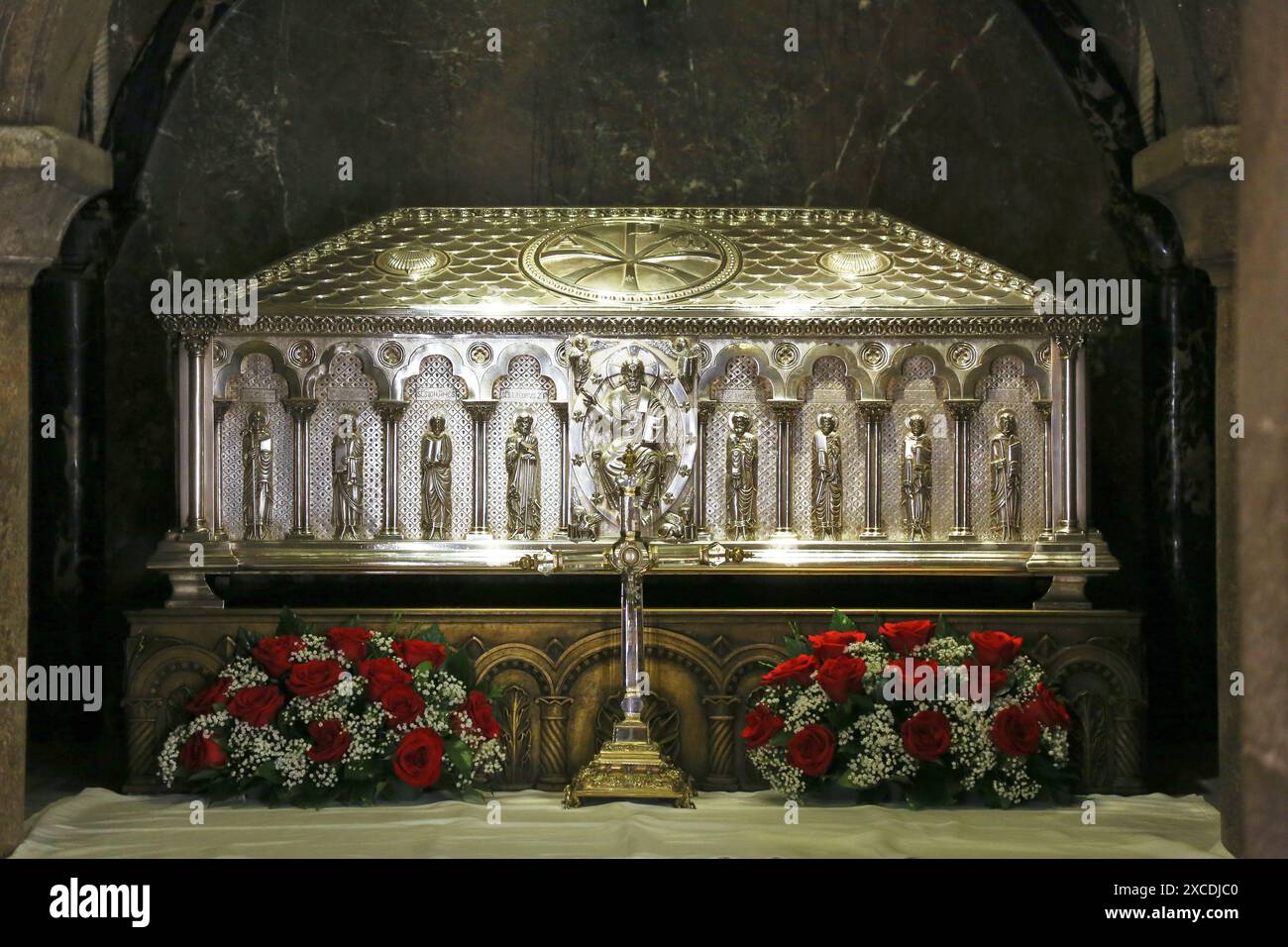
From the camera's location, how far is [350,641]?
6.51 metres

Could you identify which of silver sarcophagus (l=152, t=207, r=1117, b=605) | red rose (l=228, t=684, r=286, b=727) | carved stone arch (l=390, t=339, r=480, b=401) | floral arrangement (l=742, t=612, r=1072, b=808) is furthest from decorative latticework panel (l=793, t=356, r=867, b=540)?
red rose (l=228, t=684, r=286, b=727)

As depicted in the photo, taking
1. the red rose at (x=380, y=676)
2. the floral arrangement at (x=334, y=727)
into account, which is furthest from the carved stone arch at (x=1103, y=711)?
the red rose at (x=380, y=676)

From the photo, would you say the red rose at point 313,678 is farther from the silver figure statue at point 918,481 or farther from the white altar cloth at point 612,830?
the silver figure statue at point 918,481

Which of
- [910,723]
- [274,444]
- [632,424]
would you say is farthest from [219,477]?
[910,723]

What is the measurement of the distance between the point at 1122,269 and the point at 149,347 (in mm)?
5097

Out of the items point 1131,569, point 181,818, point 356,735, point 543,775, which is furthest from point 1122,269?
point 181,818

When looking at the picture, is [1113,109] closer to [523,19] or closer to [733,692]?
[523,19]

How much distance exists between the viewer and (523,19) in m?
8.45

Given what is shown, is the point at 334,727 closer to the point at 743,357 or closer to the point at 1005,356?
the point at 743,357

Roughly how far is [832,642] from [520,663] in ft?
4.39

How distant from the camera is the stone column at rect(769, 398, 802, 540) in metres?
7.25

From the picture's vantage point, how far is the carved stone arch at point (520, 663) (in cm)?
674

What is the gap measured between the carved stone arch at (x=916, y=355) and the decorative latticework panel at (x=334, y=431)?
7.60 feet

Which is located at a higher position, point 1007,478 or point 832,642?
point 1007,478
